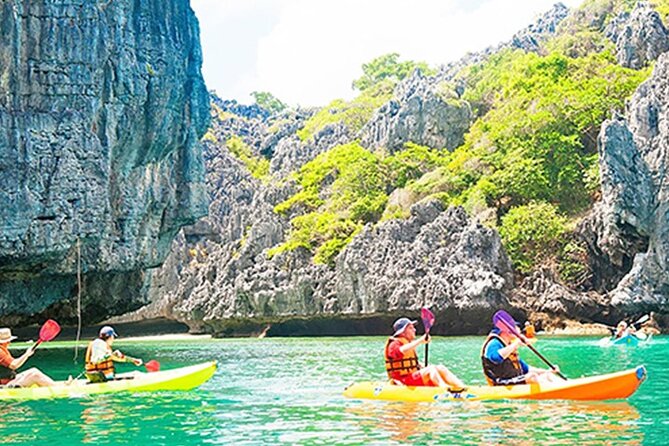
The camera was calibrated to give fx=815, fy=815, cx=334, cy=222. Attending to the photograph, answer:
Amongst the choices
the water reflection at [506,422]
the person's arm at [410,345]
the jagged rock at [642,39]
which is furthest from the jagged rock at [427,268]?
the water reflection at [506,422]

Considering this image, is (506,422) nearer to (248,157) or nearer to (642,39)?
(642,39)

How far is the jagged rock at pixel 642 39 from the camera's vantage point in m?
54.2

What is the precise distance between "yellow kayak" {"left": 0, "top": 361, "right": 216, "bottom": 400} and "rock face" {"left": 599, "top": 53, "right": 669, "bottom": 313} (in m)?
27.4

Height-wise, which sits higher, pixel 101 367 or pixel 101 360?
pixel 101 360

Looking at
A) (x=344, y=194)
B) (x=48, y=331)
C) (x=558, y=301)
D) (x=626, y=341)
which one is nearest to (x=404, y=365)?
(x=48, y=331)

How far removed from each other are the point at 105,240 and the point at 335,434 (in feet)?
64.7

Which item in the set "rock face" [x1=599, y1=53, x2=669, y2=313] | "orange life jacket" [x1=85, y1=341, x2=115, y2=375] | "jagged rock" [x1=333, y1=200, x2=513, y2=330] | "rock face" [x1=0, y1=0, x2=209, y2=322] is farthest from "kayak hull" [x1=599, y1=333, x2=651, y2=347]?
"orange life jacket" [x1=85, y1=341, x2=115, y2=375]

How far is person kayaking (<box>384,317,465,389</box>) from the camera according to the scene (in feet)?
47.2

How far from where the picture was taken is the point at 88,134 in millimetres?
26469

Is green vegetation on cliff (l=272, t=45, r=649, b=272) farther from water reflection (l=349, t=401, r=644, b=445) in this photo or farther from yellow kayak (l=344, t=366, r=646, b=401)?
water reflection (l=349, t=401, r=644, b=445)

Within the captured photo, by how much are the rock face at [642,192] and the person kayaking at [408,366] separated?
89.9ft

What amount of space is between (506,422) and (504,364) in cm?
216

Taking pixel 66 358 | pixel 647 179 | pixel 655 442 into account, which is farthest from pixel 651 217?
pixel 655 442

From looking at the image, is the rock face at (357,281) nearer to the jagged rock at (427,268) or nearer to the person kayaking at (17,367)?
the jagged rock at (427,268)
